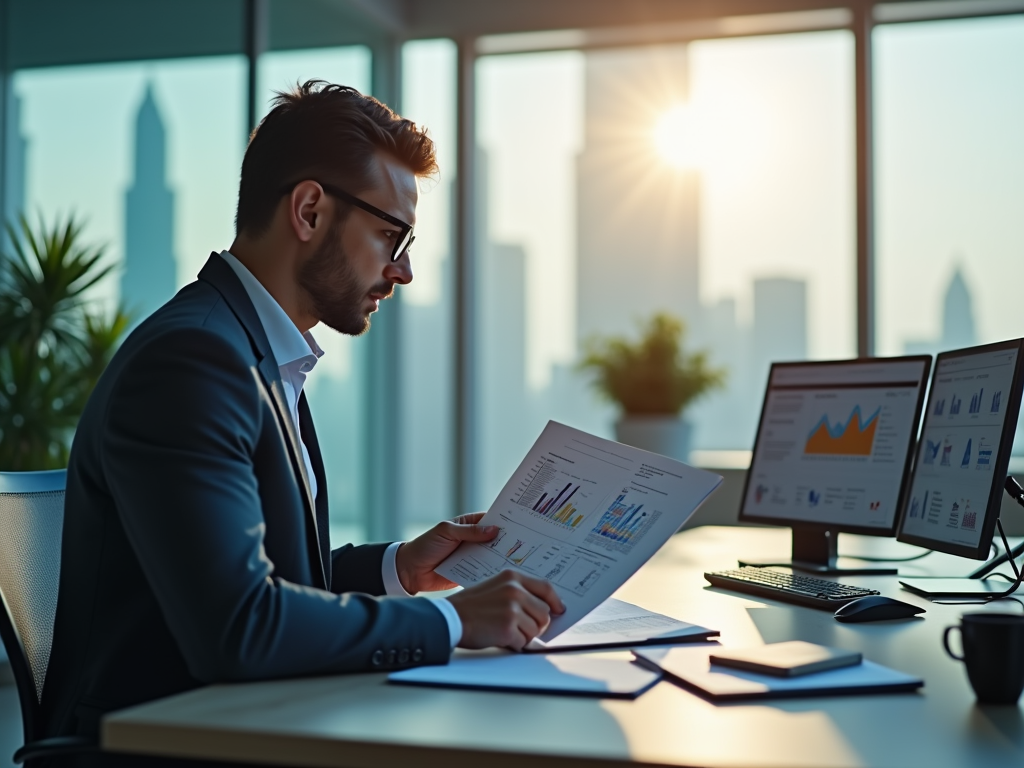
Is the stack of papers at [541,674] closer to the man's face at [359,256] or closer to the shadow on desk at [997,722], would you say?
the shadow on desk at [997,722]

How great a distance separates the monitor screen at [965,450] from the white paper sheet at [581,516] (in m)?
0.69

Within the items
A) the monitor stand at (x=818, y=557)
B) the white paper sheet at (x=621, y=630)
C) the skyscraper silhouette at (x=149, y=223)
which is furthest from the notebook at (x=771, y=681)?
the skyscraper silhouette at (x=149, y=223)

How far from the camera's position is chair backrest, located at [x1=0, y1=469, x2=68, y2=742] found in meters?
1.35

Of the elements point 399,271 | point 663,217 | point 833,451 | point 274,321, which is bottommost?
point 833,451

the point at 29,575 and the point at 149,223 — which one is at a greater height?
the point at 149,223

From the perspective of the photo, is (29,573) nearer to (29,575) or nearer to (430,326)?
(29,575)

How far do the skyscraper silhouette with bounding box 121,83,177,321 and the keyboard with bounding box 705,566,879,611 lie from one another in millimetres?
2929

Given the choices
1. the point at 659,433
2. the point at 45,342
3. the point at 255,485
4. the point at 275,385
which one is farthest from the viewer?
the point at 659,433

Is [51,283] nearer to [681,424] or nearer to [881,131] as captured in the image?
[681,424]

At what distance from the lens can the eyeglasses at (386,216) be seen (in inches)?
62.6

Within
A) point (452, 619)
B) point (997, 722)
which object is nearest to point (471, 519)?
point (452, 619)

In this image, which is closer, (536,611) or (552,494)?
(536,611)

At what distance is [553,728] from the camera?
0.95 meters

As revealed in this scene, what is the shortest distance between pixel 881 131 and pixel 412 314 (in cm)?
248
